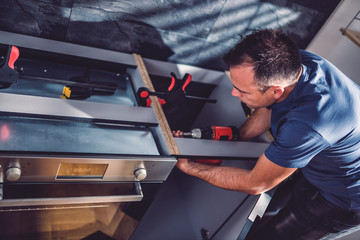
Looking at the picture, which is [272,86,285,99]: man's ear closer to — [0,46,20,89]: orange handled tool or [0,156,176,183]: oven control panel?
[0,156,176,183]: oven control panel

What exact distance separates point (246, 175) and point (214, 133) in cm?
25

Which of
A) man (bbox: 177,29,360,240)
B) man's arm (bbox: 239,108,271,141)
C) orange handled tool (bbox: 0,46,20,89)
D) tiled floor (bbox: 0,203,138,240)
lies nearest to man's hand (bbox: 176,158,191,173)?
man (bbox: 177,29,360,240)

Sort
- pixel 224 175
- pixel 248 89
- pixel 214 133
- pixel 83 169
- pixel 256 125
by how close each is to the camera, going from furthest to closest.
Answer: pixel 256 125 → pixel 214 133 → pixel 224 175 → pixel 248 89 → pixel 83 169

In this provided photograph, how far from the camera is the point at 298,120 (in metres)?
0.92

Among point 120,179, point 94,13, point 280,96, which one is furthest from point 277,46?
point 94,13

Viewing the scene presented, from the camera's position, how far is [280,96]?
1028 mm

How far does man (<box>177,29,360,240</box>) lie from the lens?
0.92 meters

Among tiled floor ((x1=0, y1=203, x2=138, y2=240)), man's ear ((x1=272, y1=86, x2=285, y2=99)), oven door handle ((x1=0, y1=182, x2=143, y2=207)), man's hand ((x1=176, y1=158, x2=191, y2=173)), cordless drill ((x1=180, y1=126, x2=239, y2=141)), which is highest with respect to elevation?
man's ear ((x1=272, y1=86, x2=285, y2=99))

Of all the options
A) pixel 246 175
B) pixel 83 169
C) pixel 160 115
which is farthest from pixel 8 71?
pixel 246 175

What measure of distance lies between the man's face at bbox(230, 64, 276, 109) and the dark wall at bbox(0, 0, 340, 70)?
0.61 m

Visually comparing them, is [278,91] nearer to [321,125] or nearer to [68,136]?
[321,125]

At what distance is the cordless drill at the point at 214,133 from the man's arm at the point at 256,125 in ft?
0.30

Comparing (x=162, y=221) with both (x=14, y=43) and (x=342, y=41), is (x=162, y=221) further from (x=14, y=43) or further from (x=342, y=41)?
(x=342, y=41)

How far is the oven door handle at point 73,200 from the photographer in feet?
2.76
